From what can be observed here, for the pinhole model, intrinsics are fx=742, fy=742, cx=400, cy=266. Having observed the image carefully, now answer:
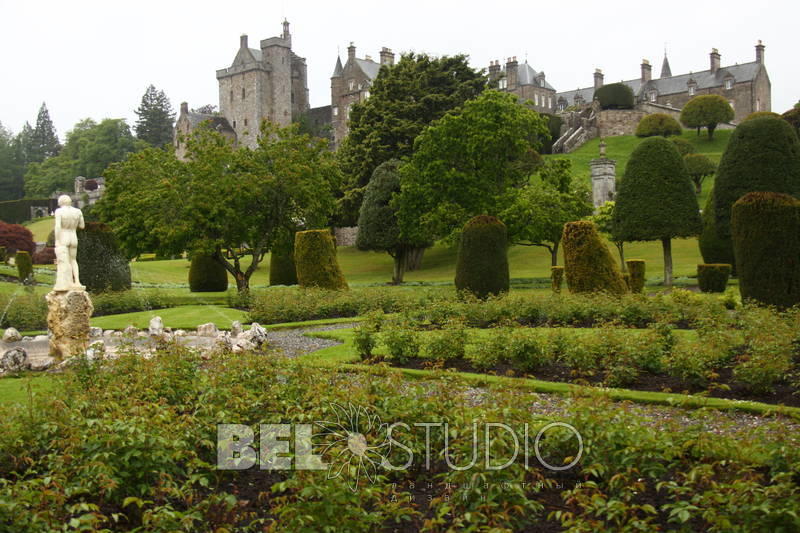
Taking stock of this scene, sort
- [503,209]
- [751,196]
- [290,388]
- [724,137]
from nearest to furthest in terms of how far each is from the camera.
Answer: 1. [290,388]
2. [751,196]
3. [503,209]
4. [724,137]

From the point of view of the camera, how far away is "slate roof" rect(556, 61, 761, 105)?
8000cm

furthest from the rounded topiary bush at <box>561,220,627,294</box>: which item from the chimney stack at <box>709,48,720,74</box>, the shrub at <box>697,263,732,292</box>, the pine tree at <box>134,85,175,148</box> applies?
the pine tree at <box>134,85,175,148</box>

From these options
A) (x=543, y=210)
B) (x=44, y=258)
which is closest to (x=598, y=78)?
(x=543, y=210)

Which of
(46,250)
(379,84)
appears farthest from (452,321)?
(46,250)

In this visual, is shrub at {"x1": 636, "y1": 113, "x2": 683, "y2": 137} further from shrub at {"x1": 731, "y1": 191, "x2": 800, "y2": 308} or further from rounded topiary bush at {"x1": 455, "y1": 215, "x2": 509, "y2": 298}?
shrub at {"x1": 731, "y1": 191, "x2": 800, "y2": 308}

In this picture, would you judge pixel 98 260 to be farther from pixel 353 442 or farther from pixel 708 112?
pixel 708 112

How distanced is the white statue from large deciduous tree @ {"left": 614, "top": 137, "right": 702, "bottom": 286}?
67.0 ft

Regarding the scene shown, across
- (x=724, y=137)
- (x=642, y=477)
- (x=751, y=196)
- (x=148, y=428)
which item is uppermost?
(x=724, y=137)

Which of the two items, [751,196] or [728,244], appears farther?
[728,244]

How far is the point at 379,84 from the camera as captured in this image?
44.8 metres

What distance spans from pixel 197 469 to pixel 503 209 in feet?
84.3

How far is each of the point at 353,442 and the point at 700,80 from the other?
87.6 meters

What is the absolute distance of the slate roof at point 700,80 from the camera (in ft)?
262

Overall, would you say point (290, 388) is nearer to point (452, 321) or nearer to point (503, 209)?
point (452, 321)
